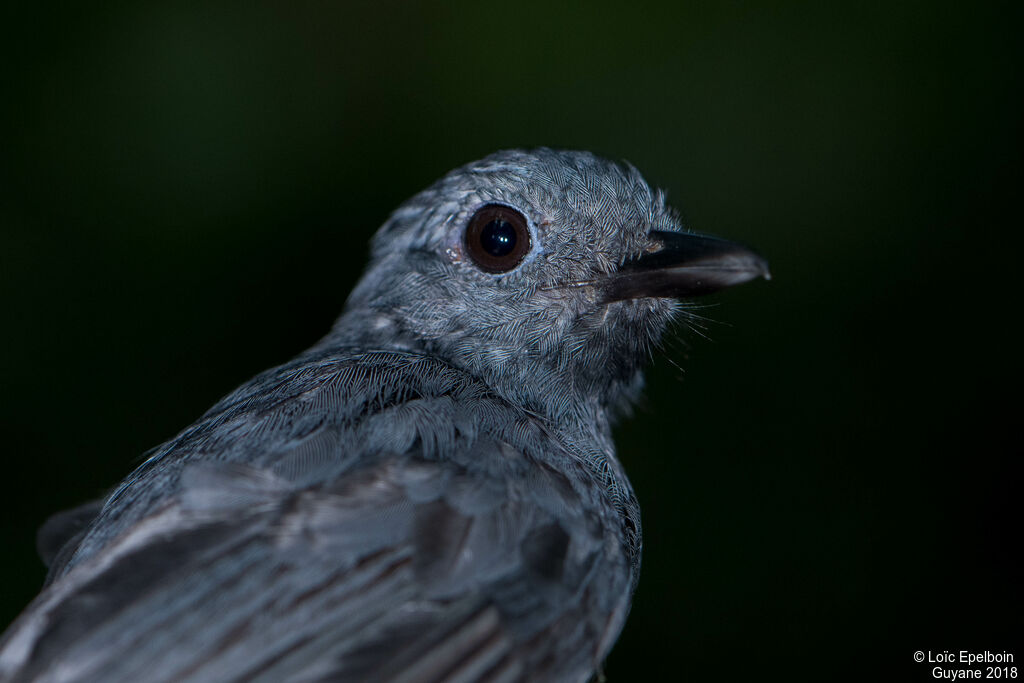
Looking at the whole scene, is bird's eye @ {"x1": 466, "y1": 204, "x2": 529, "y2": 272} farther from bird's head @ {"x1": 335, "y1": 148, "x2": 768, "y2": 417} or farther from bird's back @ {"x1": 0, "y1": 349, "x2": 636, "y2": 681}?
bird's back @ {"x1": 0, "y1": 349, "x2": 636, "y2": 681}

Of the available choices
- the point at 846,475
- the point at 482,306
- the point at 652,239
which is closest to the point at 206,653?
the point at 482,306

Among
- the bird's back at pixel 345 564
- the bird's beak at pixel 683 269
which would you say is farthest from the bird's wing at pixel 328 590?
the bird's beak at pixel 683 269

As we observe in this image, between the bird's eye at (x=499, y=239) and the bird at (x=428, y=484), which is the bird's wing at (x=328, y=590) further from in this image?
the bird's eye at (x=499, y=239)

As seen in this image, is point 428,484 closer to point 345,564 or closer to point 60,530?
point 345,564

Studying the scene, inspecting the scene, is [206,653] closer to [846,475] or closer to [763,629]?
[763,629]

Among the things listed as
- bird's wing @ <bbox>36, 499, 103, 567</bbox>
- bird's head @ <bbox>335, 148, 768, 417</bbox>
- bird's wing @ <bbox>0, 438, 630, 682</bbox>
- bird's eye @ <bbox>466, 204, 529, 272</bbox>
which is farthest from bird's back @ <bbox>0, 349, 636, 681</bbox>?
bird's wing @ <bbox>36, 499, 103, 567</bbox>

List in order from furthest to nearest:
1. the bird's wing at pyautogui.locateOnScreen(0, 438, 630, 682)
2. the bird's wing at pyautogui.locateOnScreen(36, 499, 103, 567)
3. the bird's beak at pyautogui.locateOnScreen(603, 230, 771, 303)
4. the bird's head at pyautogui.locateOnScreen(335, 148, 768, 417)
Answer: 1. the bird's wing at pyautogui.locateOnScreen(36, 499, 103, 567)
2. the bird's head at pyautogui.locateOnScreen(335, 148, 768, 417)
3. the bird's beak at pyautogui.locateOnScreen(603, 230, 771, 303)
4. the bird's wing at pyautogui.locateOnScreen(0, 438, 630, 682)

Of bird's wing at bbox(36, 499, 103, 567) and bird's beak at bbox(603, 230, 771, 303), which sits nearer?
→ bird's beak at bbox(603, 230, 771, 303)

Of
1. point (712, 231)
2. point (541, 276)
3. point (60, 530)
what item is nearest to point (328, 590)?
point (541, 276)
